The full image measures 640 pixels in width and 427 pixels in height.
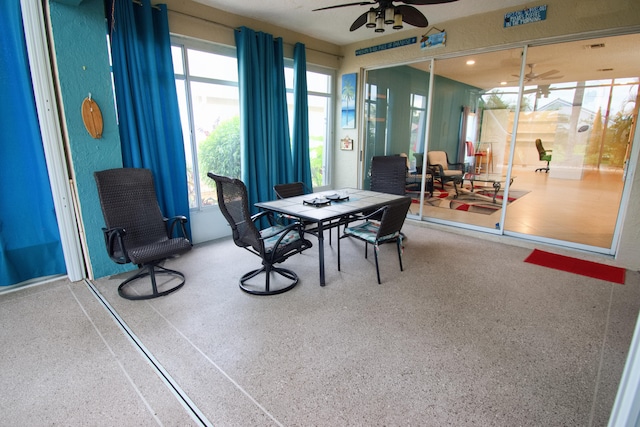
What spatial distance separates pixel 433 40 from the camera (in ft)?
14.8

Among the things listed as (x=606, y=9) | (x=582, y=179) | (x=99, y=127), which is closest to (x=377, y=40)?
(x=606, y=9)

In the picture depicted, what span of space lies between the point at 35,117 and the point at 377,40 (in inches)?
184

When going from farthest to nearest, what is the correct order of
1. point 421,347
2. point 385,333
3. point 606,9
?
point 606,9, point 385,333, point 421,347

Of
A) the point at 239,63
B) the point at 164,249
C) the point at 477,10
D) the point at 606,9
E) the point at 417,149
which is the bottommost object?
the point at 164,249

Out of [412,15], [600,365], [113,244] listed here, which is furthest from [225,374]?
[412,15]

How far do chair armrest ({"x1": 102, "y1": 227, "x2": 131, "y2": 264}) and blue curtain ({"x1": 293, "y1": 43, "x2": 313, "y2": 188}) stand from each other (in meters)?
2.89

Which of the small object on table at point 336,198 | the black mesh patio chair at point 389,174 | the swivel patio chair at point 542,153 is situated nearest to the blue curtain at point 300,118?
the black mesh patio chair at point 389,174

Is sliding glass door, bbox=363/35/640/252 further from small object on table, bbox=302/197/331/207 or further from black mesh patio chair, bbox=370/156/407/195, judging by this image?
small object on table, bbox=302/197/331/207

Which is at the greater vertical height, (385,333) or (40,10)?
(40,10)

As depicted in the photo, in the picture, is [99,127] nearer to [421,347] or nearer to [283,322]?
[283,322]

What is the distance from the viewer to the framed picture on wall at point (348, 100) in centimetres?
561

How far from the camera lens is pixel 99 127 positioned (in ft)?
9.97

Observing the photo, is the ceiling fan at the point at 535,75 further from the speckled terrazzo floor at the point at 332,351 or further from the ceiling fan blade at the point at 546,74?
the speckled terrazzo floor at the point at 332,351

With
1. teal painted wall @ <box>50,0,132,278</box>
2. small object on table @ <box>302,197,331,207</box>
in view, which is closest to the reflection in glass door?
small object on table @ <box>302,197,331,207</box>
